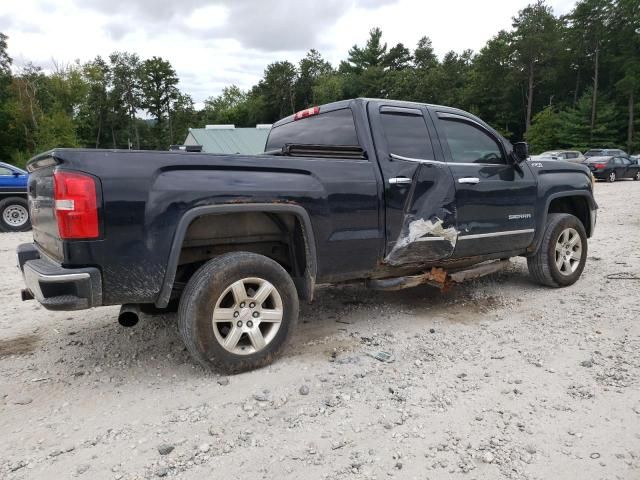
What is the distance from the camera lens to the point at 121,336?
4031mm

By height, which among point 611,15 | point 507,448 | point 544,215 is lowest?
point 507,448

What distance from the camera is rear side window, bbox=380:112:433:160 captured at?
13.3ft

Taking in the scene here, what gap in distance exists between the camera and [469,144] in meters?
4.62

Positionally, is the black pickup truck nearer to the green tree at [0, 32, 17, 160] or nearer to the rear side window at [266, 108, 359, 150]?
the rear side window at [266, 108, 359, 150]

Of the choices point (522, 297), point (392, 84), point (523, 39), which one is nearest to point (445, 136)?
point (522, 297)

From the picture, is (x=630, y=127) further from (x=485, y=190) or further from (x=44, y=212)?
(x=44, y=212)

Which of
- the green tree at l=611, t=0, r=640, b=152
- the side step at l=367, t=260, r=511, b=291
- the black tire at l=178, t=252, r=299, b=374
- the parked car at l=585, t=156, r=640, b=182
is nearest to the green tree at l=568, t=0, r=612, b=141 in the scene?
the green tree at l=611, t=0, r=640, b=152

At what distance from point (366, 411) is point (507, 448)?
2.60 feet

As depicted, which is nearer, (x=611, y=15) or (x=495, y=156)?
(x=495, y=156)

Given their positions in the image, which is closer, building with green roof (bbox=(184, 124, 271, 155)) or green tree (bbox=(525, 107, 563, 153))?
building with green roof (bbox=(184, 124, 271, 155))

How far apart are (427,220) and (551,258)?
6.63ft

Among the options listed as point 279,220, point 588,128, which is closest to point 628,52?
point 588,128

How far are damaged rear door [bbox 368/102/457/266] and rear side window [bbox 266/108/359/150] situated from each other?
0.71 ft

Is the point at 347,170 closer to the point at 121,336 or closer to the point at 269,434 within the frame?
the point at 269,434
